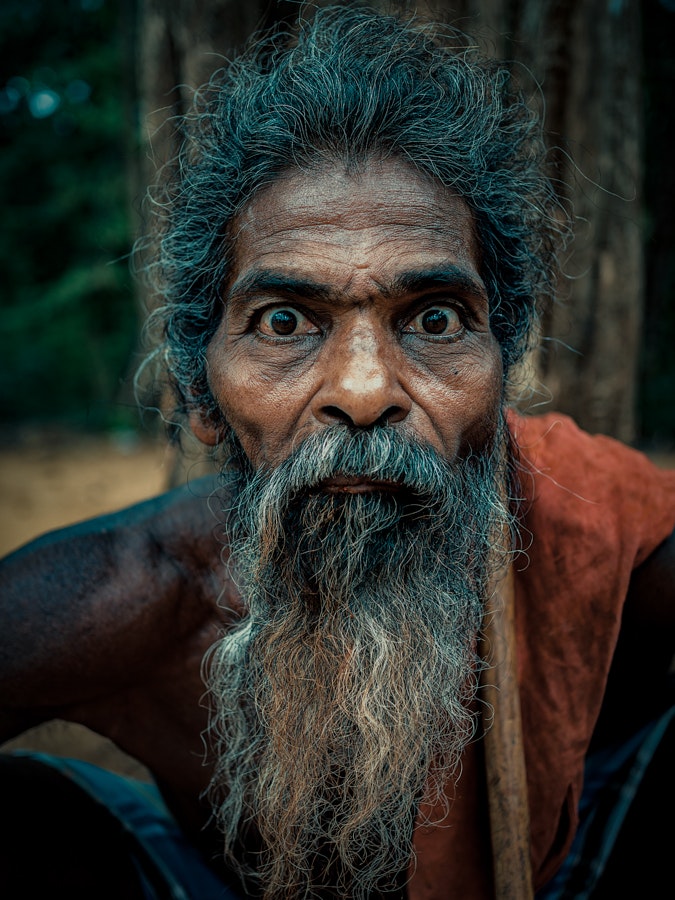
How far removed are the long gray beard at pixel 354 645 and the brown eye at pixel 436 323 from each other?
11.9 inches

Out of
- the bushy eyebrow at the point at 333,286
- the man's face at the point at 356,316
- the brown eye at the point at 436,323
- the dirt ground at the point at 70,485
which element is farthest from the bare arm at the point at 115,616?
the dirt ground at the point at 70,485

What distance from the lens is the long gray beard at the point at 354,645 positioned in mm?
1485

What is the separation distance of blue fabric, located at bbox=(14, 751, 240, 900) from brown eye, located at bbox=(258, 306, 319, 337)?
1402 millimetres

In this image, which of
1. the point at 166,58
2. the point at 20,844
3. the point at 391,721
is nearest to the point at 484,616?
the point at 391,721

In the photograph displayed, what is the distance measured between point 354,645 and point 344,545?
24 cm

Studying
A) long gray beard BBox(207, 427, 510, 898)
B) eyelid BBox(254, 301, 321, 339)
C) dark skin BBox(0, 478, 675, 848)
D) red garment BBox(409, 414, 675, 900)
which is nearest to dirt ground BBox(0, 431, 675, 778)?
dark skin BBox(0, 478, 675, 848)

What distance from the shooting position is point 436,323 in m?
1.63

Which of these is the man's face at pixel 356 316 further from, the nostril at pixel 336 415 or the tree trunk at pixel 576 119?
the tree trunk at pixel 576 119

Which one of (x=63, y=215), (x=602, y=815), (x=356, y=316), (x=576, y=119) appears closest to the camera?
(x=356, y=316)

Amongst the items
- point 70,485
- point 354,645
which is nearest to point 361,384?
point 354,645

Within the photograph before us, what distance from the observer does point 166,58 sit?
293cm

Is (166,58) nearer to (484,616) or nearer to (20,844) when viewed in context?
(484,616)

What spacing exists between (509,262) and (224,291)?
778 mm

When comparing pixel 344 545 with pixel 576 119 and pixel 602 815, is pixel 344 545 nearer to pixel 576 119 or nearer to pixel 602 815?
pixel 602 815
